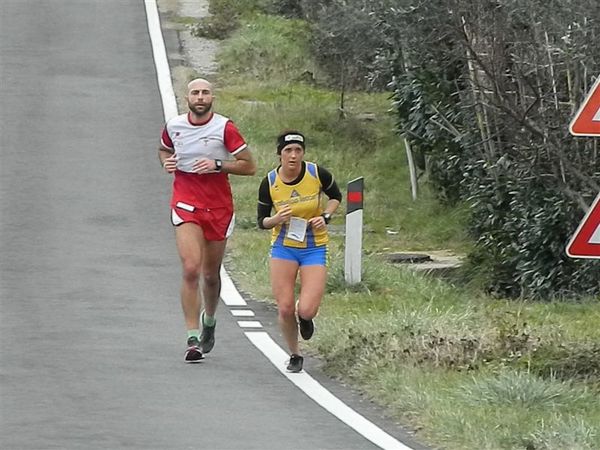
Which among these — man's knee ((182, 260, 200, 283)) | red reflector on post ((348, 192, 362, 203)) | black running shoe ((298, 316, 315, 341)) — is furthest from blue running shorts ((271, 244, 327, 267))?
red reflector on post ((348, 192, 362, 203))

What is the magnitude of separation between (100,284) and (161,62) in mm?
13600

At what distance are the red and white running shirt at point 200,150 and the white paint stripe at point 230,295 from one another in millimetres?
2847

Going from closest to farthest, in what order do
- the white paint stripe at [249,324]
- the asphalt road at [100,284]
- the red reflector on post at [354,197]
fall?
the asphalt road at [100,284] < the white paint stripe at [249,324] < the red reflector on post at [354,197]

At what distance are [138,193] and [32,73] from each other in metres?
7.90

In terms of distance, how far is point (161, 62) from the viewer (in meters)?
28.8

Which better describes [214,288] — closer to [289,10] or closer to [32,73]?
[32,73]

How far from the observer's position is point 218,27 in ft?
103

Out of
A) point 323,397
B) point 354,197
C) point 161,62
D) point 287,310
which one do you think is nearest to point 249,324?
point 287,310

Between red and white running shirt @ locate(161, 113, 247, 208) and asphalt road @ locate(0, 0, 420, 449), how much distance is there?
117cm

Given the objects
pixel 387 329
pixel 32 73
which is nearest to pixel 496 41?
pixel 387 329

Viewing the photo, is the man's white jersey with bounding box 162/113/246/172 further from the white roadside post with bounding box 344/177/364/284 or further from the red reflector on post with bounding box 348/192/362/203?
the red reflector on post with bounding box 348/192/362/203

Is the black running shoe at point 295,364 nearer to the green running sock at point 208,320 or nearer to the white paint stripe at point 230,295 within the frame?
the green running sock at point 208,320

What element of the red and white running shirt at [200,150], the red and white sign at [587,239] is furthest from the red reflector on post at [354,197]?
the red and white sign at [587,239]

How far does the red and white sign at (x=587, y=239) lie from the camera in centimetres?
935
